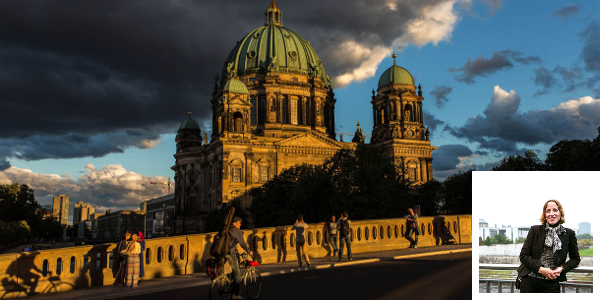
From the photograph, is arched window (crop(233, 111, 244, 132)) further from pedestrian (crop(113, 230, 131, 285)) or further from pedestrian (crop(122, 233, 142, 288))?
pedestrian (crop(122, 233, 142, 288))

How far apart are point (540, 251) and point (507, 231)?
0.50m

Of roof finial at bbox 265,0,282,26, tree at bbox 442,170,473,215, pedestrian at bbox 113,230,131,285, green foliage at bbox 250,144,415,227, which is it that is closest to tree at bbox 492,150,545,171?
tree at bbox 442,170,473,215

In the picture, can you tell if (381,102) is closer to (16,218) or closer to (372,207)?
(372,207)

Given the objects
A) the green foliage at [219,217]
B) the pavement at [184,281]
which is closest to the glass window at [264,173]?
the green foliage at [219,217]

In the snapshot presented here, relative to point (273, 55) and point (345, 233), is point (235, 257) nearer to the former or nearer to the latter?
point (345, 233)

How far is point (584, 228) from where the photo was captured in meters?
7.22

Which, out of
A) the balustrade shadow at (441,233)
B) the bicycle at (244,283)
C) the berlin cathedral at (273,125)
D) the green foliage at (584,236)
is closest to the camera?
the green foliage at (584,236)

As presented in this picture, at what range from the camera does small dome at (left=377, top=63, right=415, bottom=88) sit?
7831 centimetres

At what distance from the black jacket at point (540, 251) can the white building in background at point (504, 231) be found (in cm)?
9

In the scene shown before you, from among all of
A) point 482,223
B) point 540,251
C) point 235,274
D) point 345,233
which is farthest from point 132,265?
point 540,251

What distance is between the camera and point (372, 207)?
44.0 m

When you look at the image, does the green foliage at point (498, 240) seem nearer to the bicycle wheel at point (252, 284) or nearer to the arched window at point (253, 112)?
the bicycle wheel at point (252, 284)

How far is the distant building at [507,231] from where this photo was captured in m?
7.24

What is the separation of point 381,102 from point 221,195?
2777 cm
